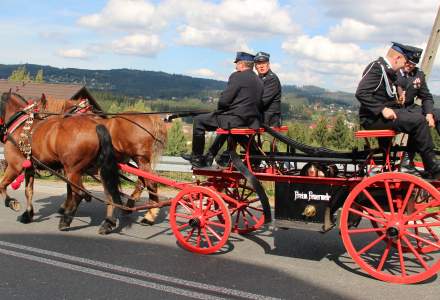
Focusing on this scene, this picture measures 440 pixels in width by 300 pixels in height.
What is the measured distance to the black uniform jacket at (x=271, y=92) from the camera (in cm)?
719

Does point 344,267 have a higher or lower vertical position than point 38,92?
lower

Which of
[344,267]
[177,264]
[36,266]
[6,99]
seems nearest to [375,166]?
[344,267]

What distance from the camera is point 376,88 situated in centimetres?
497

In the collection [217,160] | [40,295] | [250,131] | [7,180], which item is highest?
[250,131]

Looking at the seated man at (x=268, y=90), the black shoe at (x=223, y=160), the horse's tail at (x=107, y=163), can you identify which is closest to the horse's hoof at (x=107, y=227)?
the horse's tail at (x=107, y=163)

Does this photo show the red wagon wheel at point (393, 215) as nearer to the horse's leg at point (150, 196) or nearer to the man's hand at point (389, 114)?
the man's hand at point (389, 114)

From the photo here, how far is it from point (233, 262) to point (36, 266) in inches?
81.8

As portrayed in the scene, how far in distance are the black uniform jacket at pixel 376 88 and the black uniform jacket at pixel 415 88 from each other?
0.42 meters

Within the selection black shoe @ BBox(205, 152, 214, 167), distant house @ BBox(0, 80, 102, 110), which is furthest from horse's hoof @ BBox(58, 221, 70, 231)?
distant house @ BBox(0, 80, 102, 110)

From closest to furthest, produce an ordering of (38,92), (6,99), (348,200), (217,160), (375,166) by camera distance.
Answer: (348,200)
(375,166)
(217,160)
(6,99)
(38,92)

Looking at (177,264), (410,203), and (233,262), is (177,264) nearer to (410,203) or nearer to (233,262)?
(233,262)

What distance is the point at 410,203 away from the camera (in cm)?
491

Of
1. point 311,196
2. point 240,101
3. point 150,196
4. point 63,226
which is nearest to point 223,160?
point 240,101

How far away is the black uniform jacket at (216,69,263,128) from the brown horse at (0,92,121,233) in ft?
6.01
